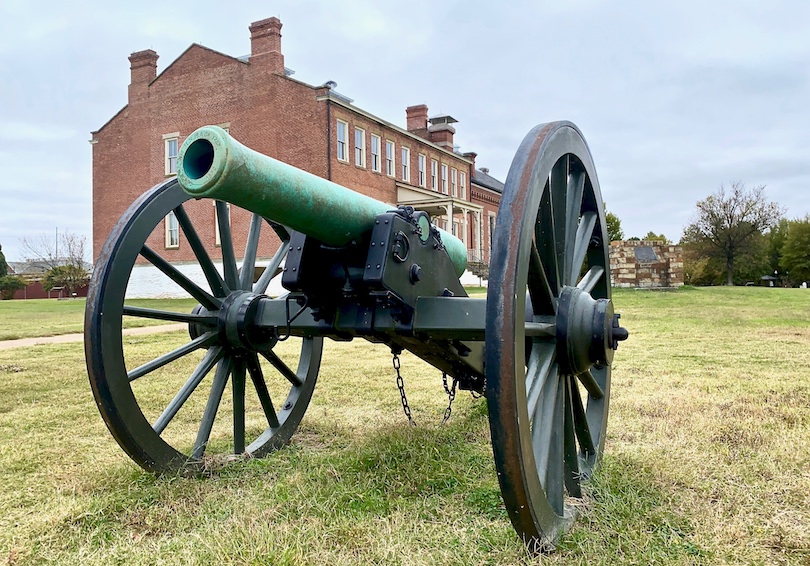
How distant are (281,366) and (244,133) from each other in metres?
23.7

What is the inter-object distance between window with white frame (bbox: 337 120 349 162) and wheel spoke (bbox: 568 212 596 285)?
76.5 feet

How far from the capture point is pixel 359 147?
2769cm

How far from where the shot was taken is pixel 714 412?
15.3 ft

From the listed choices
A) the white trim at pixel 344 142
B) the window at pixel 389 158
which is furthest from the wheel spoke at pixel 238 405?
the window at pixel 389 158

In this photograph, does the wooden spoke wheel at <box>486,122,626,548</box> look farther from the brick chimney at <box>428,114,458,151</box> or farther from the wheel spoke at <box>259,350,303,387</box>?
the brick chimney at <box>428,114,458,151</box>

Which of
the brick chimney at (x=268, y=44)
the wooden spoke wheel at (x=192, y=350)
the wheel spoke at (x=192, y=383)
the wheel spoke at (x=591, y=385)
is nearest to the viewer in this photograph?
the wooden spoke wheel at (x=192, y=350)

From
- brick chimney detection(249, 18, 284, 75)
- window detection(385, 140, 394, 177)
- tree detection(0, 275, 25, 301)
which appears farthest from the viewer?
tree detection(0, 275, 25, 301)

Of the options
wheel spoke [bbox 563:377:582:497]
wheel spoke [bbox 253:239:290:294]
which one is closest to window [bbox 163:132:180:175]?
wheel spoke [bbox 253:239:290:294]

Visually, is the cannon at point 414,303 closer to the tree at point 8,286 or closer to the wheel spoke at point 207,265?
the wheel spoke at point 207,265

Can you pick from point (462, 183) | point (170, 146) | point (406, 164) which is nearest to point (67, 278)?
point (170, 146)

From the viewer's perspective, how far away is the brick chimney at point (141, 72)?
95.7 ft

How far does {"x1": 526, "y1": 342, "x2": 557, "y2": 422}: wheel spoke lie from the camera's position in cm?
245

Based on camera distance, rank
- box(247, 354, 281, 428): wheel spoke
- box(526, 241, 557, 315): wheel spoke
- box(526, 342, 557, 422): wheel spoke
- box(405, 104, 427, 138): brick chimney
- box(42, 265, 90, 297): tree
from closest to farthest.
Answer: box(526, 342, 557, 422): wheel spoke < box(526, 241, 557, 315): wheel spoke < box(247, 354, 281, 428): wheel spoke < box(405, 104, 427, 138): brick chimney < box(42, 265, 90, 297): tree

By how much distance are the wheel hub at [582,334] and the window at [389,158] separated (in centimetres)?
2747
